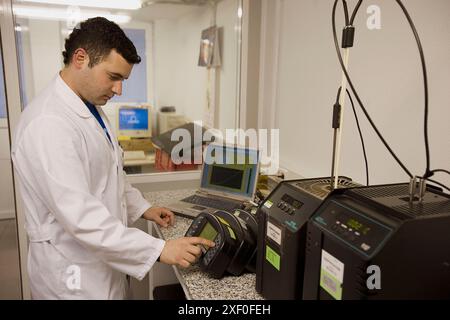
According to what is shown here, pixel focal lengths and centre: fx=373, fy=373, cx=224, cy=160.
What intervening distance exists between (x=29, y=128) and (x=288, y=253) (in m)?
0.81

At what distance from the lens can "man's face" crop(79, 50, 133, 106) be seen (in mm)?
1176

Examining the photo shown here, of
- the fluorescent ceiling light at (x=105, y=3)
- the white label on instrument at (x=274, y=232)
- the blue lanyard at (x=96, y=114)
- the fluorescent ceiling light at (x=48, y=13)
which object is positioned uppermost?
the fluorescent ceiling light at (x=105, y=3)

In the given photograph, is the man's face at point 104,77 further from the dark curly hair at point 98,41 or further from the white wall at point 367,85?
the white wall at point 367,85

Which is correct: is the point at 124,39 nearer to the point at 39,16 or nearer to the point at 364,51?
the point at 364,51

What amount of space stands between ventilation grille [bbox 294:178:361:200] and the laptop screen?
28.9 inches

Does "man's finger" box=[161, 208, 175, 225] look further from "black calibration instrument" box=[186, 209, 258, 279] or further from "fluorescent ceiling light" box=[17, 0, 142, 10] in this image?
A: "fluorescent ceiling light" box=[17, 0, 142, 10]

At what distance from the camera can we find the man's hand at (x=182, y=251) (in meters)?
1.15

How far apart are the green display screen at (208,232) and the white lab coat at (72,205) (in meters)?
0.17

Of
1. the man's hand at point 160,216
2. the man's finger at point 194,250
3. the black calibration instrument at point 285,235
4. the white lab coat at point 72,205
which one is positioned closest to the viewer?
the black calibration instrument at point 285,235

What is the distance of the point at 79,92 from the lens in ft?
4.08

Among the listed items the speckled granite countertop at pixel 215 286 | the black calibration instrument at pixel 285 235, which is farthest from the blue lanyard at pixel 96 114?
the black calibration instrument at pixel 285 235

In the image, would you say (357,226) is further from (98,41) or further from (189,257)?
(98,41)

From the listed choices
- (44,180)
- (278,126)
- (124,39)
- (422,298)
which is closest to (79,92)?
(124,39)
